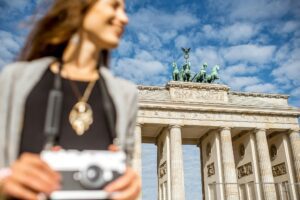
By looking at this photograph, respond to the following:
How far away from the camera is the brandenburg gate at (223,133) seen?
28.0 metres

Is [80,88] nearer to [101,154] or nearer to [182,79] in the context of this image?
[101,154]

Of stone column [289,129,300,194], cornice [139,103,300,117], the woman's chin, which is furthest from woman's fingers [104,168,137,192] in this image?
stone column [289,129,300,194]

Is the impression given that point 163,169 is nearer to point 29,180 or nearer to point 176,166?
point 176,166

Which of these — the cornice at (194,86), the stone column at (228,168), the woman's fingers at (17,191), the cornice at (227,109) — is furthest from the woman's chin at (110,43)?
the cornice at (194,86)

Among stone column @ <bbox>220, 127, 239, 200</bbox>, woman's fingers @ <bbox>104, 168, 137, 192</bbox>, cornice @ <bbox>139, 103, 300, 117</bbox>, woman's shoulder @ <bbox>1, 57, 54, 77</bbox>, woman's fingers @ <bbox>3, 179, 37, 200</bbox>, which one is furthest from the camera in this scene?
cornice @ <bbox>139, 103, 300, 117</bbox>

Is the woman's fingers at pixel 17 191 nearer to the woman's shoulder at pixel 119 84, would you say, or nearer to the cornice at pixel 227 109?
the woman's shoulder at pixel 119 84

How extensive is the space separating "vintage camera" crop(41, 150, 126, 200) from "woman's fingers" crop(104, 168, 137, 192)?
1.3 inches

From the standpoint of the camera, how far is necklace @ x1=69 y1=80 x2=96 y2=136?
58.8 inches

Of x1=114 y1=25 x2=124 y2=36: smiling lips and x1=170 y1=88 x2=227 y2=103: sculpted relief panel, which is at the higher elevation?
x1=170 y1=88 x2=227 y2=103: sculpted relief panel

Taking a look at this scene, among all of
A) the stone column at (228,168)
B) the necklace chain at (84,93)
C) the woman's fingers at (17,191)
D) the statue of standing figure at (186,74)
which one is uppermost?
the statue of standing figure at (186,74)

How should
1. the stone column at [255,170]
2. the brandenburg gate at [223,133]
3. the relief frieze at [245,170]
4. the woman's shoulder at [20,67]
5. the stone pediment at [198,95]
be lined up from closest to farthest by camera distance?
the woman's shoulder at [20,67]
the brandenburg gate at [223,133]
the stone column at [255,170]
the stone pediment at [198,95]
the relief frieze at [245,170]

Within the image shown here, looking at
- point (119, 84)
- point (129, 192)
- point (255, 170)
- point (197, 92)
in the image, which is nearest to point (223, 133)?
point (197, 92)

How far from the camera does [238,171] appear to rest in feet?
109

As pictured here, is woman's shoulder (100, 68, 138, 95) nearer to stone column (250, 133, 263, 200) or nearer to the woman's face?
the woman's face
